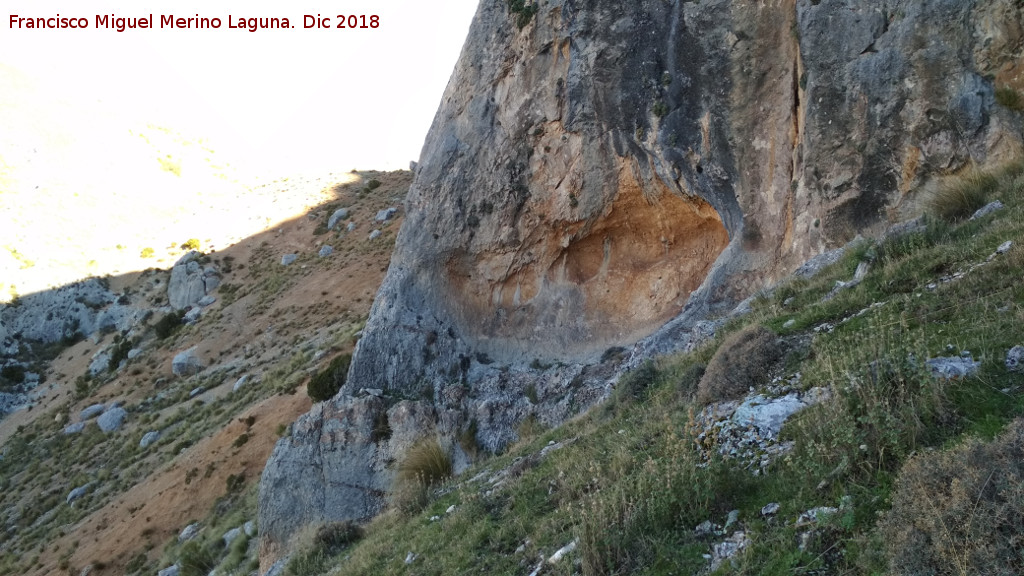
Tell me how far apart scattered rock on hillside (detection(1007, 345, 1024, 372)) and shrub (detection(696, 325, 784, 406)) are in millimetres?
2223

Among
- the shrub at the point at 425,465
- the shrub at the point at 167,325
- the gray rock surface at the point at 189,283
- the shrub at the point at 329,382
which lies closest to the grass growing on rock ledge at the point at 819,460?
the shrub at the point at 425,465

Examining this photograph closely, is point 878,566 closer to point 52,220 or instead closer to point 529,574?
point 529,574

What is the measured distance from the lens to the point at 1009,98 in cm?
1049

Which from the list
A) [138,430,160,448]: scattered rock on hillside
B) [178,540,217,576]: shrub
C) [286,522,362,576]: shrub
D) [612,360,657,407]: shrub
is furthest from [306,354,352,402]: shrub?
[612,360,657,407]: shrub

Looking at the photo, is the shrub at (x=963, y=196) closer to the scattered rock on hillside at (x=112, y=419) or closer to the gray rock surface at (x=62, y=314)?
the scattered rock on hillside at (x=112, y=419)

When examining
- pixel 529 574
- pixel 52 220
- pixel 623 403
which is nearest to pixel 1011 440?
pixel 529 574

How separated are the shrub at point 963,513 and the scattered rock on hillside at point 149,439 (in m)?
31.6

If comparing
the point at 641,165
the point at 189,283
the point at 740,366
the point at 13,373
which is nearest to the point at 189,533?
the point at 641,165

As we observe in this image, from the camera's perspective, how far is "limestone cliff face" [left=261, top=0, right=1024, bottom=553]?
11602 millimetres

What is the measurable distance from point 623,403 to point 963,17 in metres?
7.93

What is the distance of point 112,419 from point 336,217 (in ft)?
64.1

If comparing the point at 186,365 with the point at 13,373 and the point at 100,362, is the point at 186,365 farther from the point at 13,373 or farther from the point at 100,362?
the point at 13,373

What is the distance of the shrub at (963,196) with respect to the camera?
9.92 meters

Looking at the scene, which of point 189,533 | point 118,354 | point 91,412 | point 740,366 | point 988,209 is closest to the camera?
point 740,366
